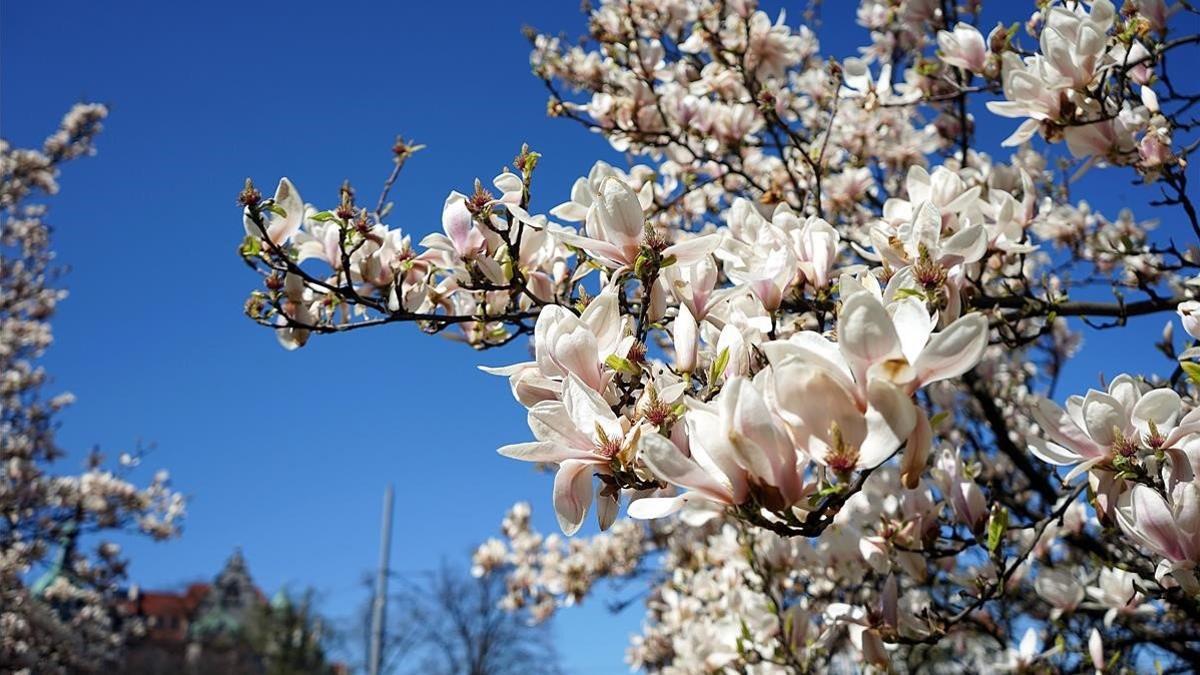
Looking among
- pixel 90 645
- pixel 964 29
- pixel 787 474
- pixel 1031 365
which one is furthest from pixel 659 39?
pixel 90 645

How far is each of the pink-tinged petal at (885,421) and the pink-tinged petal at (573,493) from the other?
0.36 meters

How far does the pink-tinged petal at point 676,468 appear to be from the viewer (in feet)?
2.72

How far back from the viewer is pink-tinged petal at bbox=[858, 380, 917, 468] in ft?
2.50

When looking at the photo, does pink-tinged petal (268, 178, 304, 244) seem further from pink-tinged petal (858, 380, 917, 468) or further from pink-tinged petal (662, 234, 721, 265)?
pink-tinged petal (858, 380, 917, 468)

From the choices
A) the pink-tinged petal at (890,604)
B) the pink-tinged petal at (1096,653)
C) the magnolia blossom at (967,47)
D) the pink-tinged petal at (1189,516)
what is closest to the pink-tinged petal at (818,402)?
the pink-tinged petal at (1189,516)

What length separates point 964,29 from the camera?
6.89 ft

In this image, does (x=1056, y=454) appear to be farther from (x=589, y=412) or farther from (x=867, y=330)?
(x=589, y=412)

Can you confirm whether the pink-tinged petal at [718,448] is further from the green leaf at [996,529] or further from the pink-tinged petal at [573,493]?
the green leaf at [996,529]

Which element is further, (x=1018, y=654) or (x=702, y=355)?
(x=1018, y=654)

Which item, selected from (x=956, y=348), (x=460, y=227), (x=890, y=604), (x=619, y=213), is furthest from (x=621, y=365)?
(x=890, y=604)

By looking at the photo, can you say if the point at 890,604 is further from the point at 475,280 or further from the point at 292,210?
the point at 292,210

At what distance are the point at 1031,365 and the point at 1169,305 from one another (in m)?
3.62

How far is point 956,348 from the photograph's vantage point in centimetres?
79

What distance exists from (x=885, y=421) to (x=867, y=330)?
0.31 feet
